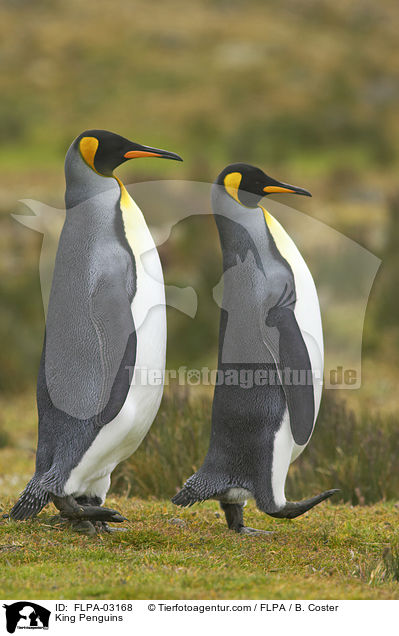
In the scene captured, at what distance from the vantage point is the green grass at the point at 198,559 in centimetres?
399

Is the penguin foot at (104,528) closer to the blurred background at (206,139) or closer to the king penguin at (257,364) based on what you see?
the king penguin at (257,364)

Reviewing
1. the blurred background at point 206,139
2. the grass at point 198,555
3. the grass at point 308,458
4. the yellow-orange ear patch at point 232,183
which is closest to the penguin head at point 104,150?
the yellow-orange ear patch at point 232,183

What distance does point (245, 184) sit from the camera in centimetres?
524

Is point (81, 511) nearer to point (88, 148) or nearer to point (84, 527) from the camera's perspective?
point (84, 527)

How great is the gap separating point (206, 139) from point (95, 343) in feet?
149

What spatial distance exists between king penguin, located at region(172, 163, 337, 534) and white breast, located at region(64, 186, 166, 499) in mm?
434

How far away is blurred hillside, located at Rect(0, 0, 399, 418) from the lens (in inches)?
573

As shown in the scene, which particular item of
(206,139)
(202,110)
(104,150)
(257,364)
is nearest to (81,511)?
(257,364)

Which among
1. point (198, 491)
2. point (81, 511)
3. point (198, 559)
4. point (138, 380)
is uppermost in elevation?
point (138, 380)

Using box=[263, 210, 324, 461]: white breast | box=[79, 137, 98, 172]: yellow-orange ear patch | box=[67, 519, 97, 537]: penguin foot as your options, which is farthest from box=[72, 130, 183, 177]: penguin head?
box=[67, 519, 97, 537]: penguin foot

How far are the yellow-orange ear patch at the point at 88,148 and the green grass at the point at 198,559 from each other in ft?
7.27
